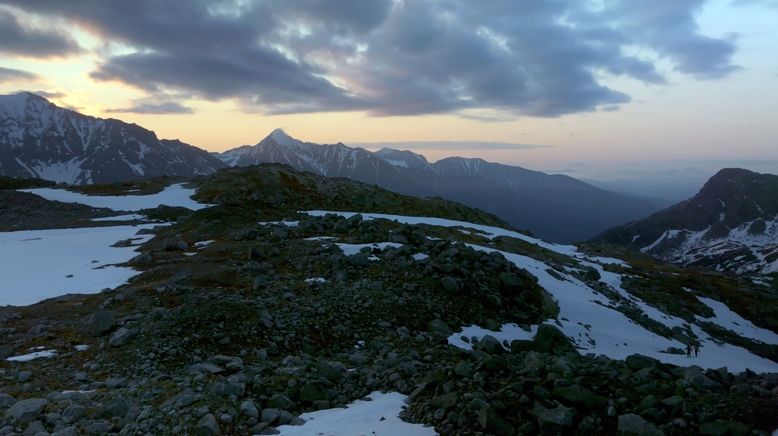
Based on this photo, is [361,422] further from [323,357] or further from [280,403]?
[323,357]

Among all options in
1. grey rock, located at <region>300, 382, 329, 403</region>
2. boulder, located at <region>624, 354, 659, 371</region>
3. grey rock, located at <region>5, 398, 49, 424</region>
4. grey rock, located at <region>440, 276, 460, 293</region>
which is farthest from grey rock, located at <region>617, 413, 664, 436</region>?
grey rock, located at <region>440, 276, 460, 293</region>

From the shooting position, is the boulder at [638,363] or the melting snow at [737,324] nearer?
the boulder at [638,363]

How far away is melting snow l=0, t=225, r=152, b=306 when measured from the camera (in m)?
24.5

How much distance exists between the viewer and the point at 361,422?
10.8 meters

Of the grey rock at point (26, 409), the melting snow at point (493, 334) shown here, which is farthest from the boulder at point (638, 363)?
the grey rock at point (26, 409)

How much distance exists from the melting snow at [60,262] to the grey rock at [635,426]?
24.8m

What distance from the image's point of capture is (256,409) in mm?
10992

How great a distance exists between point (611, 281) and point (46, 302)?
47935 millimetres

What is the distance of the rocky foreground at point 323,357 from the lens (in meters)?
10.3

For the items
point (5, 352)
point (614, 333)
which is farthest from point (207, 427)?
point (614, 333)

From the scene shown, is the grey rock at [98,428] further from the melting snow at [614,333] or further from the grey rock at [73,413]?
the melting snow at [614,333]

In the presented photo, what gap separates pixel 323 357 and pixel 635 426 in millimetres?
10298

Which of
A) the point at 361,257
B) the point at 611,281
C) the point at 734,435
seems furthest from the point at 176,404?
the point at 611,281

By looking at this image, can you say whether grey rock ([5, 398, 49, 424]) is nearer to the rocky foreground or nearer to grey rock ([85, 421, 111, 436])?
the rocky foreground
